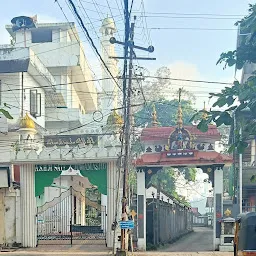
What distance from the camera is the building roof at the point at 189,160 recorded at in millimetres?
22766

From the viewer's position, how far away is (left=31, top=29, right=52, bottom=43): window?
129 feet

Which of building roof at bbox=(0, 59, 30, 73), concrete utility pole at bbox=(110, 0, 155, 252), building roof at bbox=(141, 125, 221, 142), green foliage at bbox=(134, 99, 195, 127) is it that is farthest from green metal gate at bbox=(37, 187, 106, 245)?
green foliage at bbox=(134, 99, 195, 127)

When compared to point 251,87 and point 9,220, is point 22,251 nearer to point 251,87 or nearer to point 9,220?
point 9,220

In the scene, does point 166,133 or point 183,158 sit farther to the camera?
point 166,133

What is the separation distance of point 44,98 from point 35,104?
3.25 m

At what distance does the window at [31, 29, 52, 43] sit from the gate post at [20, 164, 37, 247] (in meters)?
18.8

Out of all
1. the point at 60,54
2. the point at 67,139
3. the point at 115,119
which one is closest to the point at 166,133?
the point at 115,119

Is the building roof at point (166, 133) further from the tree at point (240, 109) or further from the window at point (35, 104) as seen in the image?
the tree at point (240, 109)

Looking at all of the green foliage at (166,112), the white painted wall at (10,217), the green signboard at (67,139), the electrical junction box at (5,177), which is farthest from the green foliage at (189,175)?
the electrical junction box at (5,177)

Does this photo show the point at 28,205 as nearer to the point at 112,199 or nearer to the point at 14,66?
the point at 112,199

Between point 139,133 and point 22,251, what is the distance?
309 inches

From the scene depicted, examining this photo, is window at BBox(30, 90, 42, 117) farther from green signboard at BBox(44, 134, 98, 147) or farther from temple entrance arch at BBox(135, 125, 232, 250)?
temple entrance arch at BBox(135, 125, 232, 250)

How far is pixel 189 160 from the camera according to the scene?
23.0m

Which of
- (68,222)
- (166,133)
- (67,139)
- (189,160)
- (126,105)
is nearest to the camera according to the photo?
(126,105)
